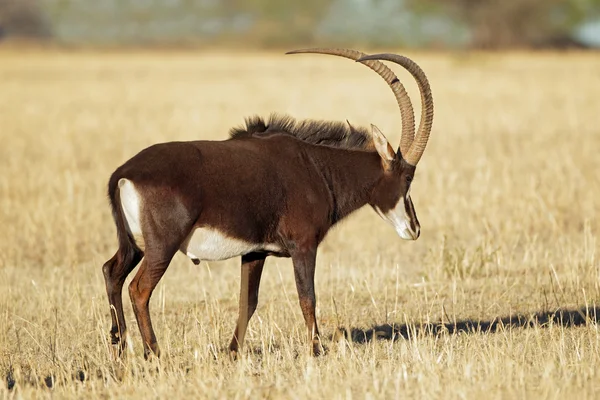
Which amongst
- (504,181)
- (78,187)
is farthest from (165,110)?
(504,181)

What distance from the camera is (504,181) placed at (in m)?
14.9

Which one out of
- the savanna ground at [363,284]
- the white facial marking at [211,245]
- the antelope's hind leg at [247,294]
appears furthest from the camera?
the antelope's hind leg at [247,294]

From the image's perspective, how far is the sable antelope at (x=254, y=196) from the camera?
679 centimetres

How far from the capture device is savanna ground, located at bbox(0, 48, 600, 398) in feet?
21.5

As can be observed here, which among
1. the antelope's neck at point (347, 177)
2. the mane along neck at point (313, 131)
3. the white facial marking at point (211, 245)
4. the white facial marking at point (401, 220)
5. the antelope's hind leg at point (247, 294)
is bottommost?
the antelope's hind leg at point (247, 294)

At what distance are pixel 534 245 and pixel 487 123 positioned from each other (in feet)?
42.8

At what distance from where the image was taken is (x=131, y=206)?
684 centimetres

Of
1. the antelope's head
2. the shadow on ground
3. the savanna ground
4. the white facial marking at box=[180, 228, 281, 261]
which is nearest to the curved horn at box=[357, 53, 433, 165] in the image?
the antelope's head

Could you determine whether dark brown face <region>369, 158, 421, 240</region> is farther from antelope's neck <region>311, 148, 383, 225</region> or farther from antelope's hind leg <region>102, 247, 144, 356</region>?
antelope's hind leg <region>102, 247, 144, 356</region>

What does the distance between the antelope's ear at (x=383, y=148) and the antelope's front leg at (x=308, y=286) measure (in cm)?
96

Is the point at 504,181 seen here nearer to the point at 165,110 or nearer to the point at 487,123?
the point at 487,123

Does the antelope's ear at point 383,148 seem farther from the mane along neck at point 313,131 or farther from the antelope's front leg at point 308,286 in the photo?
the antelope's front leg at point 308,286

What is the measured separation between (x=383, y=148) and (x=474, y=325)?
6.02 ft

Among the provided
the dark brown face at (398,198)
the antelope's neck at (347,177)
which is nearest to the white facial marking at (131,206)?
the antelope's neck at (347,177)
